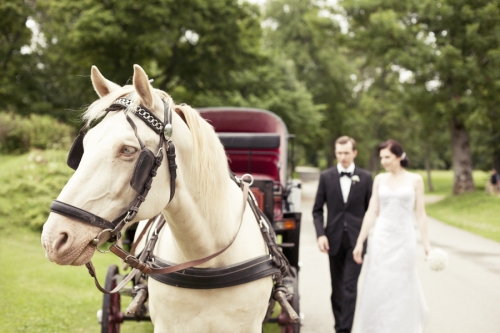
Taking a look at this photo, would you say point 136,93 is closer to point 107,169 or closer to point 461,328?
point 107,169

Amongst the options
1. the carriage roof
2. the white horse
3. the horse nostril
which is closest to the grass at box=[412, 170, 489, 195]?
the carriage roof

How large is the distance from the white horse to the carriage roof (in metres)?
1.85

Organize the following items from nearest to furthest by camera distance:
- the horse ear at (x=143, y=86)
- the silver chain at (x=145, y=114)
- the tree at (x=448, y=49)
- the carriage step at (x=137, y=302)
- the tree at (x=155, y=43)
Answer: the horse ear at (x=143, y=86), the silver chain at (x=145, y=114), the carriage step at (x=137, y=302), the tree at (x=155, y=43), the tree at (x=448, y=49)

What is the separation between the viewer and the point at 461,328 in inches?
207

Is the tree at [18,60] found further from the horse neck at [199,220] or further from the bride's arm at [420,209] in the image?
the horse neck at [199,220]

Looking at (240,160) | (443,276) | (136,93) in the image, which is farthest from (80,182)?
(443,276)

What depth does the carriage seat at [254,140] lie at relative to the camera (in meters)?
4.87

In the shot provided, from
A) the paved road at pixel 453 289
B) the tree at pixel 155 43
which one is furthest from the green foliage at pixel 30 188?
the tree at pixel 155 43

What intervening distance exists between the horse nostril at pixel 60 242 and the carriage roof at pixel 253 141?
2.75 meters

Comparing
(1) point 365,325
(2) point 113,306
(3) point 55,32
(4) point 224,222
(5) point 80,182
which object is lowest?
(1) point 365,325

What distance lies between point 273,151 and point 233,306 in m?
3.49

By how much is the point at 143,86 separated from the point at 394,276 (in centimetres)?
349

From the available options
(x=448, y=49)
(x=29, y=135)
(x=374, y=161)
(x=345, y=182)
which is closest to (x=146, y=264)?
(x=345, y=182)

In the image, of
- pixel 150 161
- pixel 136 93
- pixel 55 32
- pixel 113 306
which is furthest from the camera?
pixel 55 32
